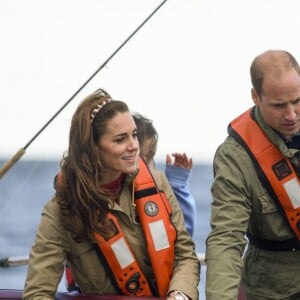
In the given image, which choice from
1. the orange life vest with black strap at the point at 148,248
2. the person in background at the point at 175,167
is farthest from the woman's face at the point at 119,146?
the person in background at the point at 175,167

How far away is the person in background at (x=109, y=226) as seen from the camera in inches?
146

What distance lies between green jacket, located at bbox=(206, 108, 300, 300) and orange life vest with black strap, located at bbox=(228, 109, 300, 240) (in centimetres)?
2

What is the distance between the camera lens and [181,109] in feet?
30.1

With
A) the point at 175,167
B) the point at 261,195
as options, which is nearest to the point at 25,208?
the point at 175,167

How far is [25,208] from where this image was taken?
11.9 m

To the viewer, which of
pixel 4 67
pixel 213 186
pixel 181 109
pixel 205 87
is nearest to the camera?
pixel 213 186

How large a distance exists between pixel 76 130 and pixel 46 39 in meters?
3.61

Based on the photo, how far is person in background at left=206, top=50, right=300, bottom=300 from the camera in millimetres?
3547

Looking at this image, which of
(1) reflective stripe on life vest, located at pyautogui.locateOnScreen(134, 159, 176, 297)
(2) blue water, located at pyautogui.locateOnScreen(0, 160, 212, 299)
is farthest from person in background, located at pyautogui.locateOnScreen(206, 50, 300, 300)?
(2) blue water, located at pyautogui.locateOnScreen(0, 160, 212, 299)

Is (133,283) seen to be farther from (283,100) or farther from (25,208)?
(25,208)

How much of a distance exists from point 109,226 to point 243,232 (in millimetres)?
377

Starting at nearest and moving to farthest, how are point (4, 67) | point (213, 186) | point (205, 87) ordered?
point (213, 186) < point (4, 67) < point (205, 87)

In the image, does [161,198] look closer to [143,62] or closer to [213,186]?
[213,186]

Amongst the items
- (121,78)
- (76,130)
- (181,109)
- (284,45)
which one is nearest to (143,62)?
(121,78)
